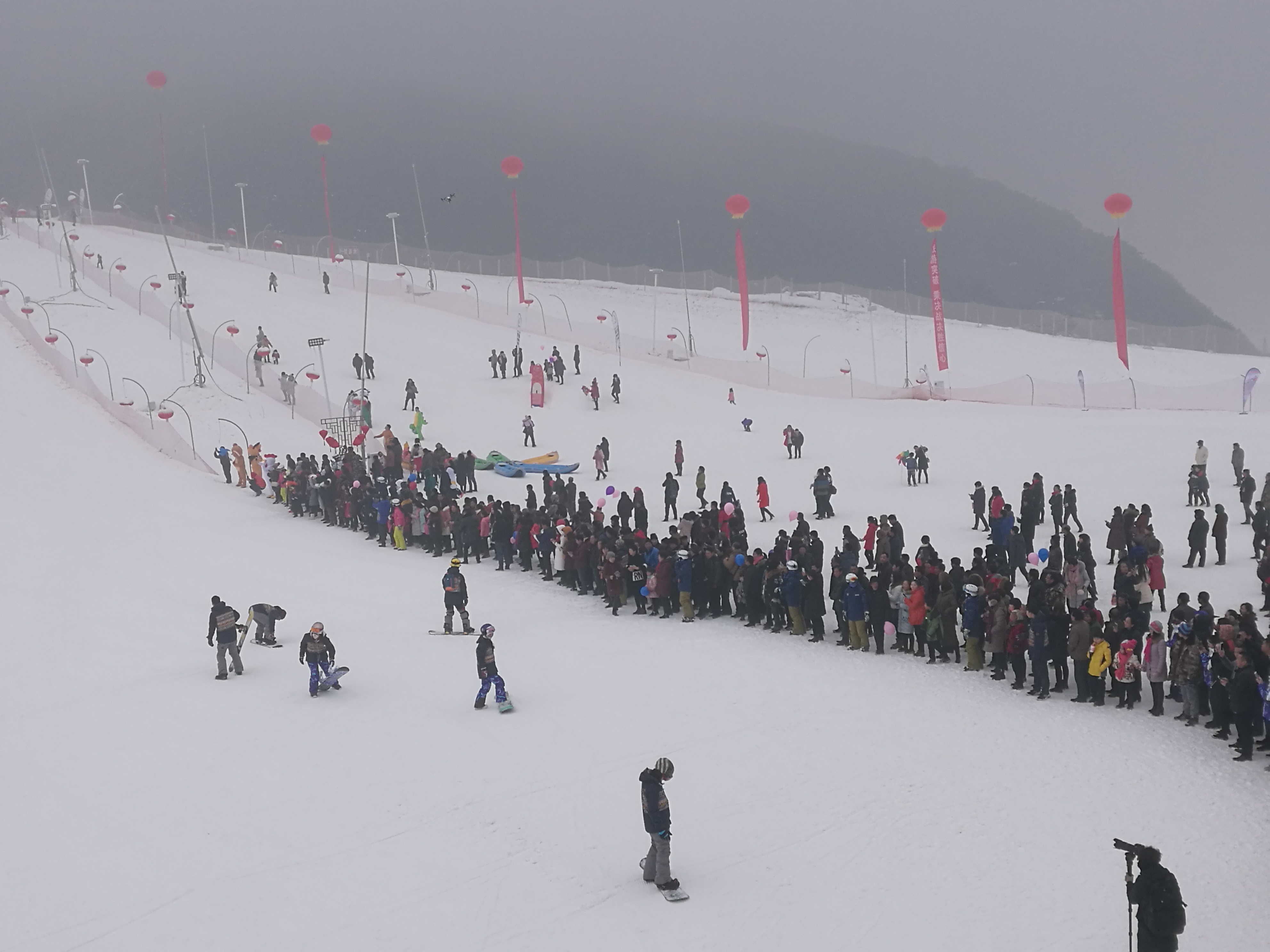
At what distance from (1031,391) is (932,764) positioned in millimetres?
25788

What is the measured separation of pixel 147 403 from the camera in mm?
34375

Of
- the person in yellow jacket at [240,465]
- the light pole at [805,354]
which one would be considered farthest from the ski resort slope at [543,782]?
the light pole at [805,354]

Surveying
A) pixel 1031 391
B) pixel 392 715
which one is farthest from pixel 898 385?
pixel 392 715

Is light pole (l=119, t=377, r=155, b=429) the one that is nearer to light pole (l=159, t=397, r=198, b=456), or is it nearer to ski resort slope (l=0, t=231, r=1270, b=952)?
light pole (l=159, t=397, r=198, b=456)

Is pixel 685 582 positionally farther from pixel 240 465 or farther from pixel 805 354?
pixel 805 354

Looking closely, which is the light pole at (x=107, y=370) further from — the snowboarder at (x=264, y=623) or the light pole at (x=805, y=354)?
the light pole at (x=805, y=354)

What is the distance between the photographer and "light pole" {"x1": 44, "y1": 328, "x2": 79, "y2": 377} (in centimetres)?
3697

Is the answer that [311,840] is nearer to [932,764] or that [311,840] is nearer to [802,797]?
[802,797]

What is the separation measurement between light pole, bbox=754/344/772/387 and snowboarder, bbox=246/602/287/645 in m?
25.6

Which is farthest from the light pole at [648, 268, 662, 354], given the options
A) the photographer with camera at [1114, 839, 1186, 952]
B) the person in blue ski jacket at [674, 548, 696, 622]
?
the photographer with camera at [1114, 839, 1186, 952]

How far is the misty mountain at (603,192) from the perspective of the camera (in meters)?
144

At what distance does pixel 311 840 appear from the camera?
9.73 metres

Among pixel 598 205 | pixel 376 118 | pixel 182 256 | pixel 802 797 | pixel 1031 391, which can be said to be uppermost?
pixel 376 118

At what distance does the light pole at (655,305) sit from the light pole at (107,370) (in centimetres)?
1932
